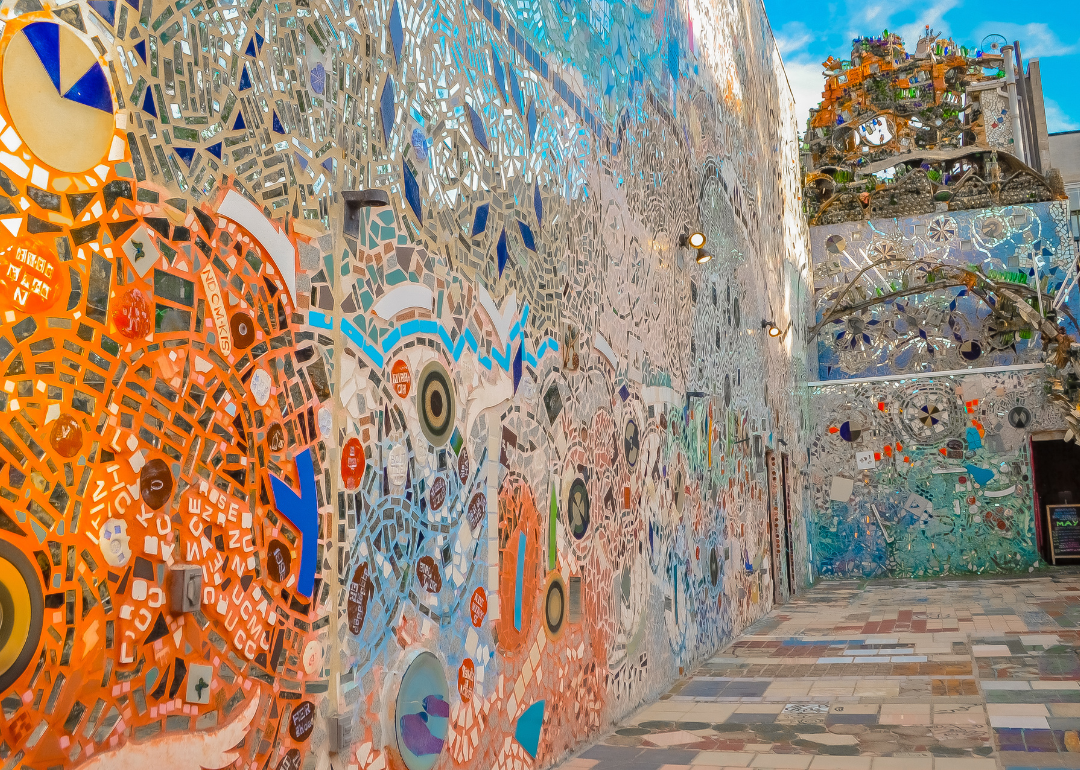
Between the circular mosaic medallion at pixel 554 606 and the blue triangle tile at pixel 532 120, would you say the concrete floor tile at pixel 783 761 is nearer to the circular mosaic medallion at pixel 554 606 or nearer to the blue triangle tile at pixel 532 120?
the circular mosaic medallion at pixel 554 606

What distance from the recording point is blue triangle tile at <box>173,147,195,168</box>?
2.22 m

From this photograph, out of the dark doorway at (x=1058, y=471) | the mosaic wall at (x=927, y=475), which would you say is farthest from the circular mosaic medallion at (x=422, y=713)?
the dark doorway at (x=1058, y=471)

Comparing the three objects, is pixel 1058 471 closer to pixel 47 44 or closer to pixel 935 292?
pixel 935 292

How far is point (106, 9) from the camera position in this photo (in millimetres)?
2027

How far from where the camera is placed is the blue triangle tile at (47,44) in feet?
6.11

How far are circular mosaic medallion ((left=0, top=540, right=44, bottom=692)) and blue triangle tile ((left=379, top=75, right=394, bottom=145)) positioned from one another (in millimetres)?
1883

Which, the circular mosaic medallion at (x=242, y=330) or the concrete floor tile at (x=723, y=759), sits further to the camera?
the concrete floor tile at (x=723, y=759)

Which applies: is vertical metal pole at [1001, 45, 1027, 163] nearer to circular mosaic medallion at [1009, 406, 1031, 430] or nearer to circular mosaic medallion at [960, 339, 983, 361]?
circular mosaic medallion at [960, 339, 983, 361]

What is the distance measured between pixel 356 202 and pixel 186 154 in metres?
0.70

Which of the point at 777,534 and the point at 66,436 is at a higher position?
the point at 66,436

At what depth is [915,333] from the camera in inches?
650

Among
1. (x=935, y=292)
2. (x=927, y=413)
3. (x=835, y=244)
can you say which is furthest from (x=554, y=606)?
(x=835, y=244)

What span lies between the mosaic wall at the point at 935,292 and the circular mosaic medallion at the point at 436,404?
1451 centimetres

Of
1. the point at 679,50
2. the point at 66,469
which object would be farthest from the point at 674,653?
the point at 66,469
